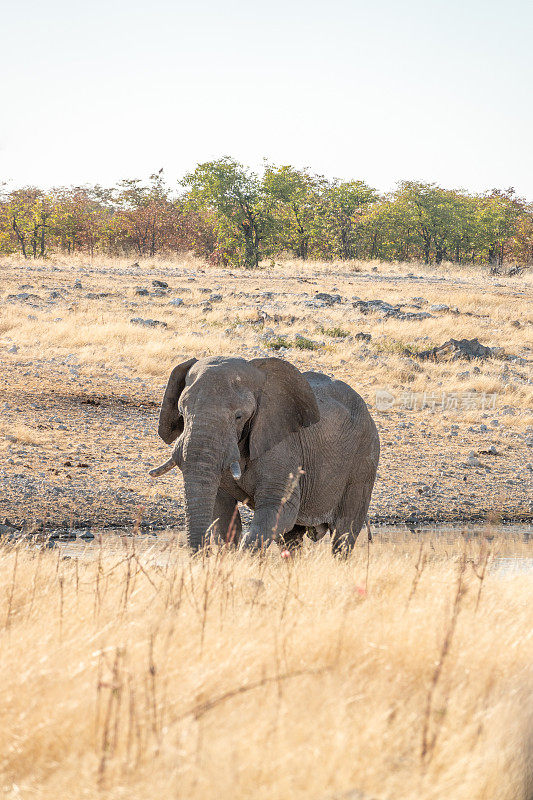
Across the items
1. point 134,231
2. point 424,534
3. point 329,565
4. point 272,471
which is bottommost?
point 424,534

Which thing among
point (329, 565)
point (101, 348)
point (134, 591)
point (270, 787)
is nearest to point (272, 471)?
point (329, 565)

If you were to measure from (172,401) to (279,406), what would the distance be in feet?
2.80

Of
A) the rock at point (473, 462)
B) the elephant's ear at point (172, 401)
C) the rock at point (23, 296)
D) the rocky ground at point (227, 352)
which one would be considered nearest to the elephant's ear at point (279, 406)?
the elephant's ear at point (172, 401)

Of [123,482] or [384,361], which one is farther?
[384,361]

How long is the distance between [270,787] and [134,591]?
2.28m

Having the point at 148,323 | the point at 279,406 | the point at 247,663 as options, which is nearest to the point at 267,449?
the point at 279,406

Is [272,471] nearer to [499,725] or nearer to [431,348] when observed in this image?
[499,725]

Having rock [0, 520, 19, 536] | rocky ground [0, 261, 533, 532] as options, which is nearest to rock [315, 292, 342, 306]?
rocky ground [0, 261, 533, 532]

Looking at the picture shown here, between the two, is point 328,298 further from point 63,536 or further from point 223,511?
point 223,511

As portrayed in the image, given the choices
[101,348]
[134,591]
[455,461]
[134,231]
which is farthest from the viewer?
[134,231]

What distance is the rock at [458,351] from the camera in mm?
21531

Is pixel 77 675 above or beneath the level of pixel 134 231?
beneath

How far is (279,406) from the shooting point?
7.95 m

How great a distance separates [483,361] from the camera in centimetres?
2148
